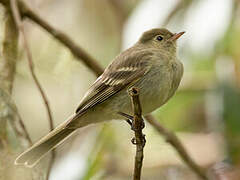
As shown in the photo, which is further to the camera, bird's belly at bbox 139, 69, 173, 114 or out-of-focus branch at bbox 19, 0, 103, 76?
out-of-focus branch at bbox 19, 0, 103, 76

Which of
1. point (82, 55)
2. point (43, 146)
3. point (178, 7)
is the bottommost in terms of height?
point (43, 146)

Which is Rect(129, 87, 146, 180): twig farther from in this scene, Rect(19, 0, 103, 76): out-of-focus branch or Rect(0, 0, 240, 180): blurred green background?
Rect(19, 0, 103, 76): out-of-focus branch

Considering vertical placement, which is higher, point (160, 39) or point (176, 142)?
point (160, 39)

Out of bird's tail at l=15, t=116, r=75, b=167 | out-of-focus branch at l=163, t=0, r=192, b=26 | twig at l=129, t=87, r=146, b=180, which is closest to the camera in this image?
twig at l=129, t=87, r=146, b=180

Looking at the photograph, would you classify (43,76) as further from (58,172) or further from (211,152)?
(211,152)

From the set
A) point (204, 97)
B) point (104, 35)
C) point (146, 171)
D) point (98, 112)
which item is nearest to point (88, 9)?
point (104, 35)

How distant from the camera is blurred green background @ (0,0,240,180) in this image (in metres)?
4.95

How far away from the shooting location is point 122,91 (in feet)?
13.5

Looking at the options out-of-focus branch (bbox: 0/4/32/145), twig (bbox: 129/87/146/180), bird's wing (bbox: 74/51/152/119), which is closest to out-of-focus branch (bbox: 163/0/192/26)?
bird's wing (bbox: 74/51/152/119)

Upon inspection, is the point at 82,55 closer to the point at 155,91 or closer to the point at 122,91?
the point at 122,91

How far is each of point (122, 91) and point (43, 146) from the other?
32.1 inches

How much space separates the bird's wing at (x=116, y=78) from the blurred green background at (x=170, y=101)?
2.13 ft

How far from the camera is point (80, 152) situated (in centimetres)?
495

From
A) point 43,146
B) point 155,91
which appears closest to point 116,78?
point 155,91
